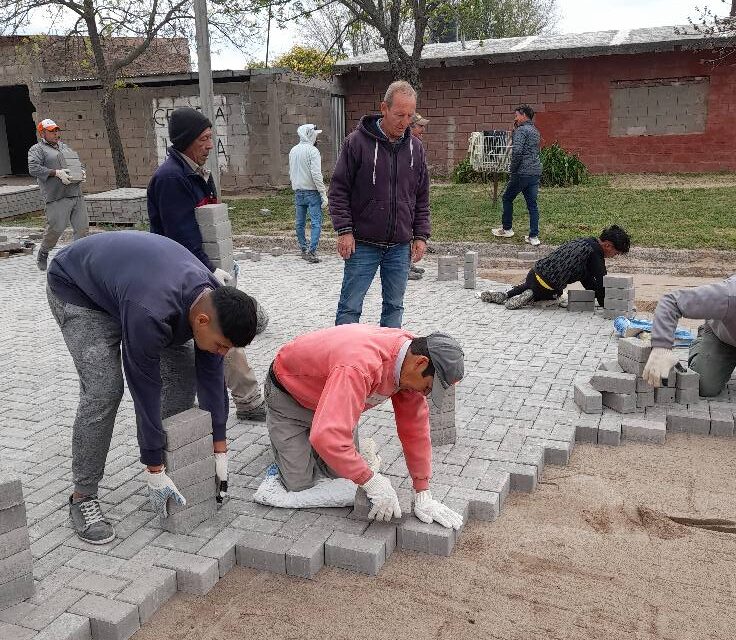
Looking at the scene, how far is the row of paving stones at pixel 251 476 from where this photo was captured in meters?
3.04

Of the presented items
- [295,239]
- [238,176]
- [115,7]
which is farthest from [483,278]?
[115,7]

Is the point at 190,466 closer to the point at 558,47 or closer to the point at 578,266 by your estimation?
the point at 578,266

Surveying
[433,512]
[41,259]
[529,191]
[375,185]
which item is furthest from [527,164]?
[433,512]

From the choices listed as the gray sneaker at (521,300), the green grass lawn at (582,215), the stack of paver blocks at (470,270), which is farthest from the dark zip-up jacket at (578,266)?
the green grass lawn at (582,215)

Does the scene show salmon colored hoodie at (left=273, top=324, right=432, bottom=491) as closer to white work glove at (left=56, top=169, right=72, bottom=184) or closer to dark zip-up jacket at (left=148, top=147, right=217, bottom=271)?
dark zip-up jacket at (left=148, top=147, right=217, bottom=271)

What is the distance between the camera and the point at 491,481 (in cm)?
383

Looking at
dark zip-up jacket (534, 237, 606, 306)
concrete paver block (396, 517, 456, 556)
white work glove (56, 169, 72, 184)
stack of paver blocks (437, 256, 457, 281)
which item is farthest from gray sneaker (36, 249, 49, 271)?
concrete paver block (396, 517, 456, 556)

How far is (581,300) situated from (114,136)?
13439 mm

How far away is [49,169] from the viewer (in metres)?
9.66

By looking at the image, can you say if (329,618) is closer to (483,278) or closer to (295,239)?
(483,278)

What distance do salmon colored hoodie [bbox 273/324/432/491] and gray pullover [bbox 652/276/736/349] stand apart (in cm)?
189

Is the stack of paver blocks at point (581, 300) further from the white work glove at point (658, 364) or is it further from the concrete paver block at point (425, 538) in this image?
the concrete paver block at point (425, 538)

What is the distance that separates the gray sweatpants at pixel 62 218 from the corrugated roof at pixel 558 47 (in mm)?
10336

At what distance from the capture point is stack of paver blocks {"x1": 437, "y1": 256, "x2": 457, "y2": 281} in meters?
9.22
